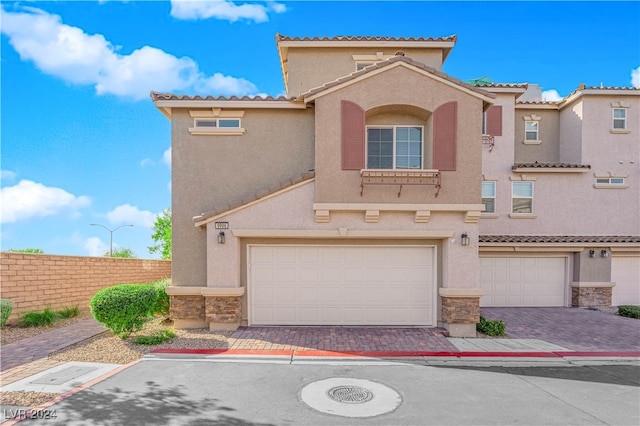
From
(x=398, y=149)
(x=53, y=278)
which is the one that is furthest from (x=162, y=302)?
(x=398, y=149)

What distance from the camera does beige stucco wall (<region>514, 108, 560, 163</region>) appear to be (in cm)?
1541

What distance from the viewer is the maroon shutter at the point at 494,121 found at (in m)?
14.3

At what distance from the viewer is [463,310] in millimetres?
9102

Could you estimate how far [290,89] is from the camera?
40.7 ft

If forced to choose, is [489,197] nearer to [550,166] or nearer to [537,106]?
[550,166]

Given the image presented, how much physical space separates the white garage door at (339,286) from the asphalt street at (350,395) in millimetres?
2619

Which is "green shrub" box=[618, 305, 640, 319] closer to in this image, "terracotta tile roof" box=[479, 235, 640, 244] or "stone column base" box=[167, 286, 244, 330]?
"terracotta tile roof" box=[479, 235, 640, 244]

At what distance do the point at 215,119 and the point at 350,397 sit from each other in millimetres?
8467

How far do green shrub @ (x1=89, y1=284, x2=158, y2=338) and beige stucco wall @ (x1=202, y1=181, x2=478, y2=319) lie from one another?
1730mm

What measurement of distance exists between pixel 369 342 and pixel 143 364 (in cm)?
518

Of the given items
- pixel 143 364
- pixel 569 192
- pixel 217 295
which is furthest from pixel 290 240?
pixel 569 192

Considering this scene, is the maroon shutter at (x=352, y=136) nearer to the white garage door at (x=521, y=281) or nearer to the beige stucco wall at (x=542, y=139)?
the white garage door at (x=521, y=281)

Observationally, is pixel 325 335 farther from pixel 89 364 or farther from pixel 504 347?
pixel 89 364

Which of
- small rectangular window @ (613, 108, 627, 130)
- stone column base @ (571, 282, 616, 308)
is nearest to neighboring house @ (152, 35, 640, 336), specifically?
stone column base @ (571, 282, 616, 308)
